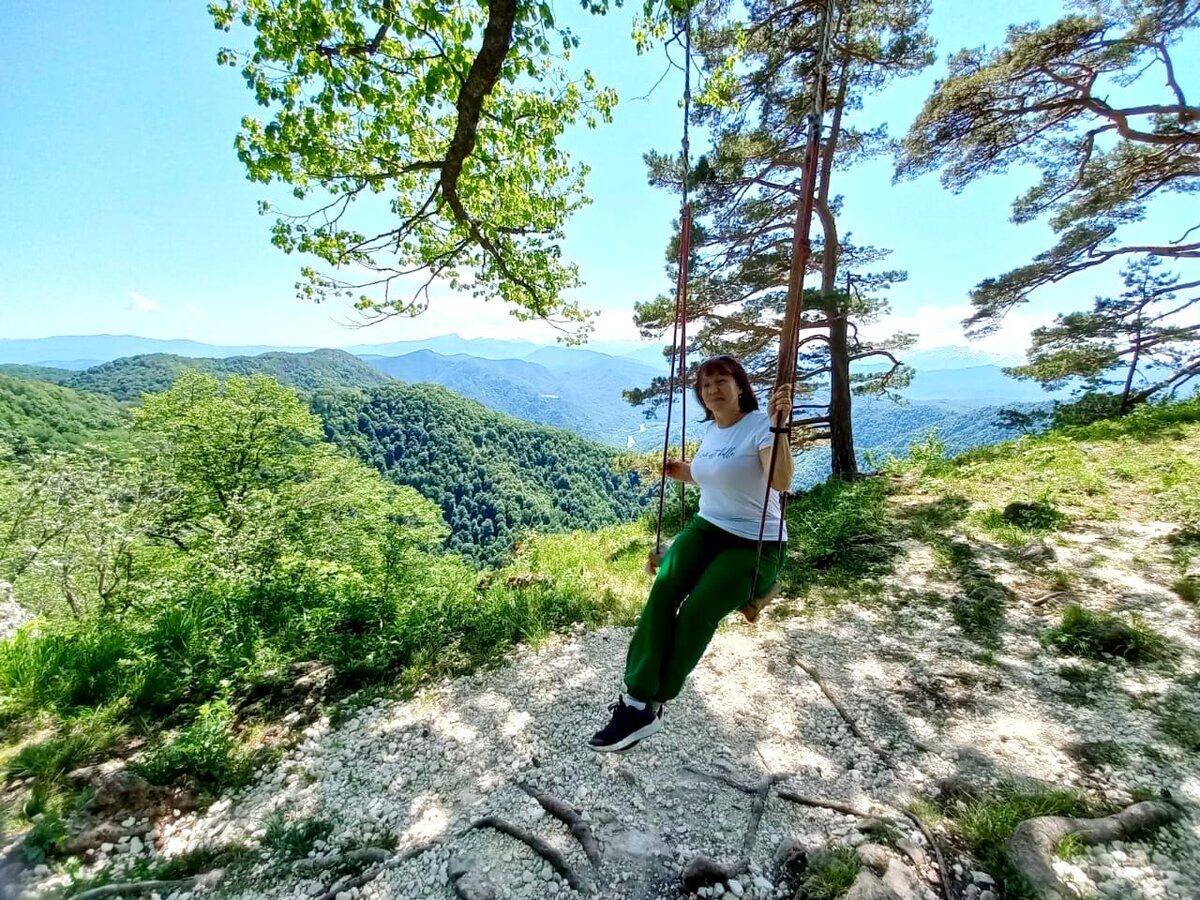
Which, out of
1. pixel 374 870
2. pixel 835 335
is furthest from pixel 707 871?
pixel 835 335

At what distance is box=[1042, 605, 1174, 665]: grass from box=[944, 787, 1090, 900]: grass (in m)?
2.05

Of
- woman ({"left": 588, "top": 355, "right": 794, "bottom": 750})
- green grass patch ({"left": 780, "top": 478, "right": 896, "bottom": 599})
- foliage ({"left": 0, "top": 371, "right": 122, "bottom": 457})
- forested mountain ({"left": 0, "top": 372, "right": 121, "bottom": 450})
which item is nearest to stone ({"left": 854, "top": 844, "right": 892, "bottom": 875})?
woman ({"left": 588, "top": 355, "right": 794, "bottom": 750})

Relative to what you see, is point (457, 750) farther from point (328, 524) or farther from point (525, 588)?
point (328, 524)

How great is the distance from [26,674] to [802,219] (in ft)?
19.5

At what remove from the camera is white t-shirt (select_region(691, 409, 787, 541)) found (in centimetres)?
312

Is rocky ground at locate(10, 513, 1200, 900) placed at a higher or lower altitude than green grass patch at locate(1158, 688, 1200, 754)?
lower

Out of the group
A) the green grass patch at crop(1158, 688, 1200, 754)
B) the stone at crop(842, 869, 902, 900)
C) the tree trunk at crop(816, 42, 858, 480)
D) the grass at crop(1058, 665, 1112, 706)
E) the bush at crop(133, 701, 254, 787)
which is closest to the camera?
the stone at crop(842, 869, 902, 900)

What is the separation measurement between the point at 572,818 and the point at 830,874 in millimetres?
1331

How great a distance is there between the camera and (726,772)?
3.16 metres

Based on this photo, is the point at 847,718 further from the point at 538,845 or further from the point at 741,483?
the point at 538,845

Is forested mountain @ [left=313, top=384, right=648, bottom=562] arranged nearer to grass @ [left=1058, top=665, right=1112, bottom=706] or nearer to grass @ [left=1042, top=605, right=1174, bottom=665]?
grass @ [left=1042, top=605, right=1174, bottom=665]

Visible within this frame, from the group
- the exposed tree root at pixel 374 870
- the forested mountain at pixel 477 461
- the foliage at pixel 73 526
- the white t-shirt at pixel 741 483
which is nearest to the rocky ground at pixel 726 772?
the exposed tree root at pixel 374 870

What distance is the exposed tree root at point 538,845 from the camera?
245cm

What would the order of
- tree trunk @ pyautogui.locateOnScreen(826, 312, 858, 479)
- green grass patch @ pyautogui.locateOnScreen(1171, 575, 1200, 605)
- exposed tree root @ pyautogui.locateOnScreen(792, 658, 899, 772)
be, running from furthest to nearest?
tree trunk @ pyautogui.locateOnScreen(826, 312, 858, 479) < green grass patch @ pyautogui.locateOnScreen(1171, 575, 1200, 605) < exposed tree root @ pyautogui.locateOnScreen(792, 658, 899, 772)
